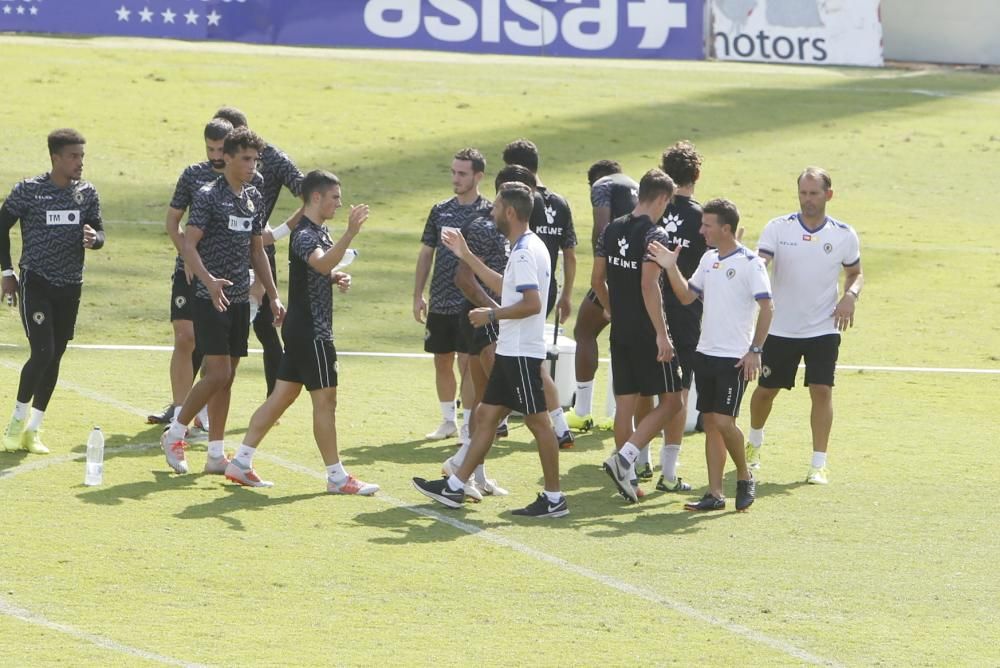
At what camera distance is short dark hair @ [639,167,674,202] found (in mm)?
9336

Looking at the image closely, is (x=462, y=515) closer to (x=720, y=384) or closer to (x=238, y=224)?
(x=720, y=384)

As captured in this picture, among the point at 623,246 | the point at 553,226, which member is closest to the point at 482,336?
the point at 623,246

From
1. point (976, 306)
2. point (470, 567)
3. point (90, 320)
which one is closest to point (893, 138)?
point (976, 306)

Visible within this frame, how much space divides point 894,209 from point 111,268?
437 inches

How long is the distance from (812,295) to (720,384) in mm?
1356

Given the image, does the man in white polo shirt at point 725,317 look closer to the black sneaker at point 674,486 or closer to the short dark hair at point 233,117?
the black sneaker at point 674,486

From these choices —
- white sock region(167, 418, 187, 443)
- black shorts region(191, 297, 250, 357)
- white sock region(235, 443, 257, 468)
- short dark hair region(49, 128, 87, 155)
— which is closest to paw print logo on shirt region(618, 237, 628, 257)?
black shorts region(191, 297, 250, 357)

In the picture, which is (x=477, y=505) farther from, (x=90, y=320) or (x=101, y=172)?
(x=101, y=172)

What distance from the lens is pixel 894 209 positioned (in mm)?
22406

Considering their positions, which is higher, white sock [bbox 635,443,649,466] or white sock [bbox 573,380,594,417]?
white sock [bbox 573,380,594,417]

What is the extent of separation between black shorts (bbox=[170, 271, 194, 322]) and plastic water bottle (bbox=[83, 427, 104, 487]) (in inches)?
46.9

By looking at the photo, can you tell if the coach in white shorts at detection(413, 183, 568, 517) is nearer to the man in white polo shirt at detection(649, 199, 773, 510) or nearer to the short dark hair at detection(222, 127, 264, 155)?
the man in white polo shirt at detection(649, 199, 773, 510)

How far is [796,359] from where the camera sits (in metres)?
10.5

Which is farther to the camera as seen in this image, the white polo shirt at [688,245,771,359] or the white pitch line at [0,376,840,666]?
the white polo shirt at [688,245,771,359]
